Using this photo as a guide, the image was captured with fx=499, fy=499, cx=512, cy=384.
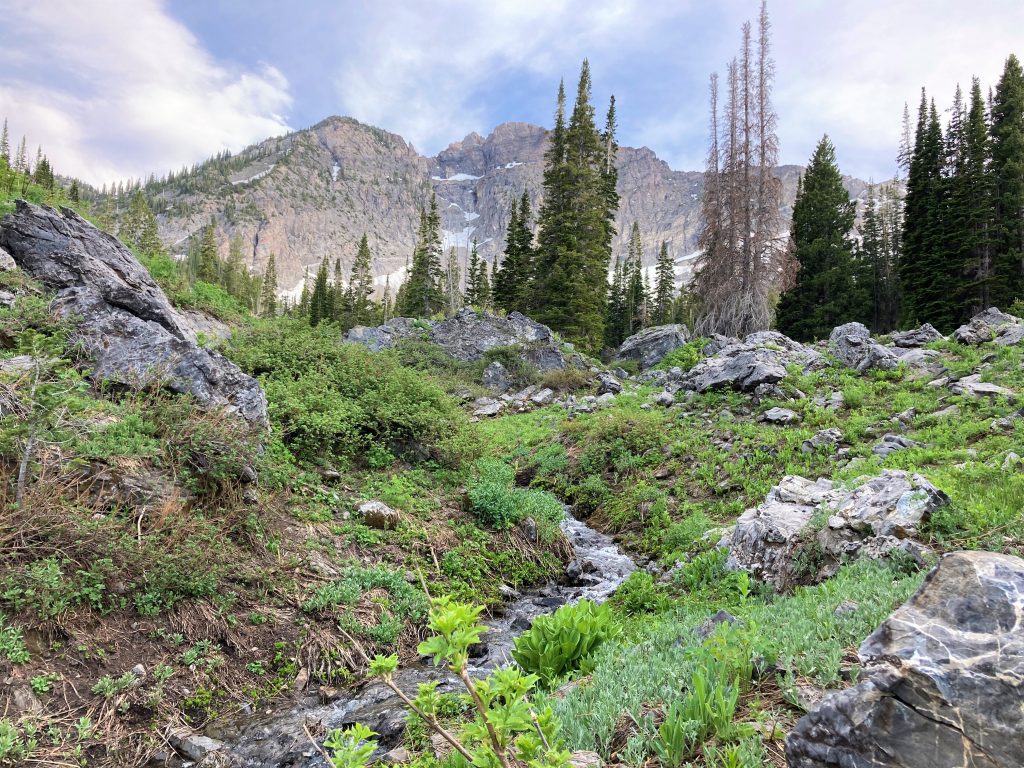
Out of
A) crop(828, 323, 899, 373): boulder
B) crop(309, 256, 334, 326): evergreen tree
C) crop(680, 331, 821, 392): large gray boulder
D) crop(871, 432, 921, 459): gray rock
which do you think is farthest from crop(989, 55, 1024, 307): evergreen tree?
crop(309, 256, 334, 326): evergreen tree

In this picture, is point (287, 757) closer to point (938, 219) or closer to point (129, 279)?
point (129, 279)

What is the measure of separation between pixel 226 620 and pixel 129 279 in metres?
7.19

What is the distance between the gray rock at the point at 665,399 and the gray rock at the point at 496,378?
9.55m

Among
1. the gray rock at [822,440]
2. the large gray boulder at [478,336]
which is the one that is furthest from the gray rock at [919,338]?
the large gray boulder at [478,336]

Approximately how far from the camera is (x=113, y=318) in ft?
24.0

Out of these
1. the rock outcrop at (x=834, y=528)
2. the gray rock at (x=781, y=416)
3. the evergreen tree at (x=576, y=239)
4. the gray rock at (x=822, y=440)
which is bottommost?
the rock outcrop at (x=834, y=528)

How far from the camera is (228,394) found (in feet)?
24.8

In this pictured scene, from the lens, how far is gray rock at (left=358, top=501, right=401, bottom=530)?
7.38 m

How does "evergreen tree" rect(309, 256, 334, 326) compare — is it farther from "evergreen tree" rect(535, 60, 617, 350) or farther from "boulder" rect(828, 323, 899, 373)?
"boulder" rect(828, 323, 899, 373)

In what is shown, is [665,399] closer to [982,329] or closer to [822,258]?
[982,329]

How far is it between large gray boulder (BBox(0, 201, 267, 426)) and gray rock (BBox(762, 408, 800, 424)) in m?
10.8

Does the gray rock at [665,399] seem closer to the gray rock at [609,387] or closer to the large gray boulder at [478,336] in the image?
the gray rock at [609,387]

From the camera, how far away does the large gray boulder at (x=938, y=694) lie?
180cm

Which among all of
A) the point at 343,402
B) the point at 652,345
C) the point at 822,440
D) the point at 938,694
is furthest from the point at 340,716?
the point at 652,345
